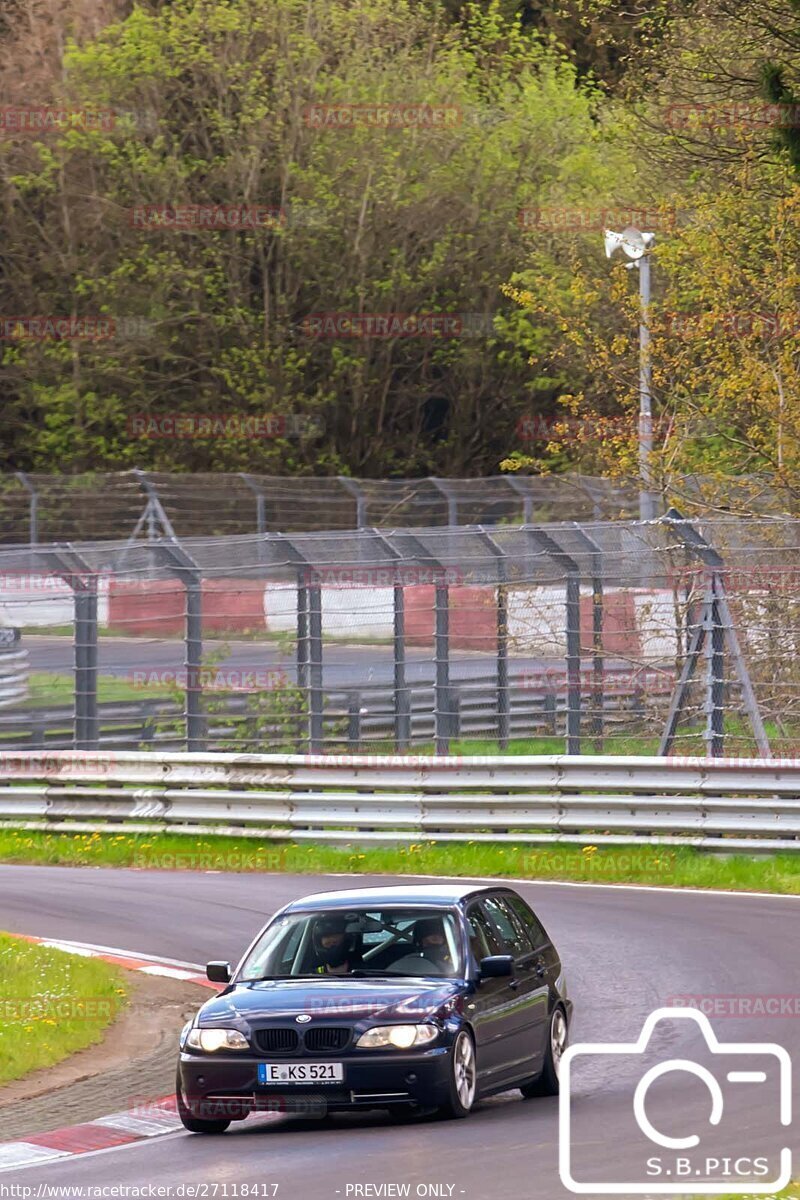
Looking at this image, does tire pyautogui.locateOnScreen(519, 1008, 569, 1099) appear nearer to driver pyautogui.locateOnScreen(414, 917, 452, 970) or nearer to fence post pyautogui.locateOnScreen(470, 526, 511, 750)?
driver pyautogui.locateOnScreen(414, 917, 452, 970)

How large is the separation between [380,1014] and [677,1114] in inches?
56.0

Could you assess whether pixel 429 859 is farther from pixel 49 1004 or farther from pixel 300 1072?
pixel 300 1072

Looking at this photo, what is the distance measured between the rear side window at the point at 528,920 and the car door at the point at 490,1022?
799 mm

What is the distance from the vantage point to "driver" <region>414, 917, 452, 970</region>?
10281 millimetres

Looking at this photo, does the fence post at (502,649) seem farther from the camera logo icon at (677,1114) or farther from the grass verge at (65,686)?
the camera logo icon at (677,1114)

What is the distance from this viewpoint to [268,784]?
2153 centimetres

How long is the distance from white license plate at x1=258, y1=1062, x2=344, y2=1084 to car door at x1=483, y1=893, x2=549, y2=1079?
112 cm

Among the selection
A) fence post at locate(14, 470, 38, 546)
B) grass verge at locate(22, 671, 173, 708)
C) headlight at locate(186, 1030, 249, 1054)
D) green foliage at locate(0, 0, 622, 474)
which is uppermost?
green foliage at locate(0, 0, 622, 474)

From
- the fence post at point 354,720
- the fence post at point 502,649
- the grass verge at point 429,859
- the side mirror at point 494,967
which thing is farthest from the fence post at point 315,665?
the side mirror at point 494,967

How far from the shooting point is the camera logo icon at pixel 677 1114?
809 centimetres

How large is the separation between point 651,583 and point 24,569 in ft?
26.4

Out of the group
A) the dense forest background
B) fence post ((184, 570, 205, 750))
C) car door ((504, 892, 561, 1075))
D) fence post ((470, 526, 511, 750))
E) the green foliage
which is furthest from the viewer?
Answer: the green foliage

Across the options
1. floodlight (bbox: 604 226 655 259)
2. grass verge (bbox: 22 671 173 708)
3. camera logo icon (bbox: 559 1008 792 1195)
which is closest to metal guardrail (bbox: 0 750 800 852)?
grass verge (bbox: 22 671 173 708)

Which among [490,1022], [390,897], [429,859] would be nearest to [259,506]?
[429,859]
